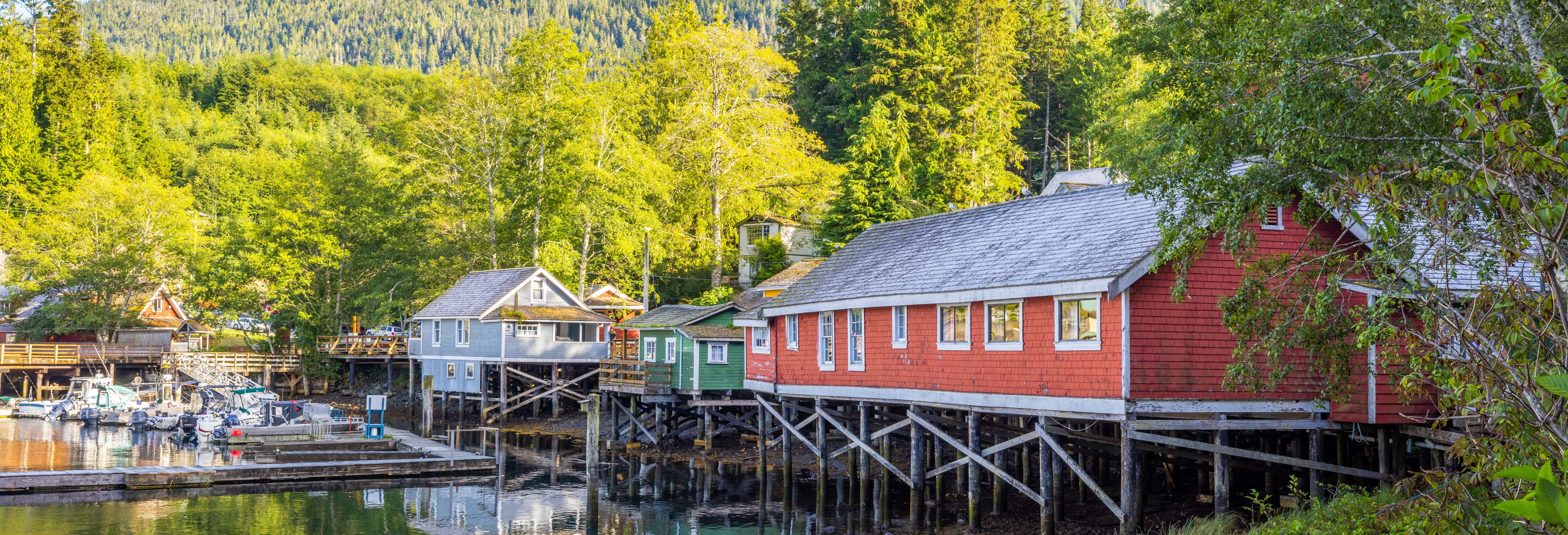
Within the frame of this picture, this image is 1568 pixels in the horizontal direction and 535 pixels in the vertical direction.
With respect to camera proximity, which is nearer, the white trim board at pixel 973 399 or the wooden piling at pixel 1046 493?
the white trim board at pixel 973 399

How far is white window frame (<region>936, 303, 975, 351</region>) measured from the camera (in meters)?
21.9

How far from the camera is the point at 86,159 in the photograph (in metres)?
81.5

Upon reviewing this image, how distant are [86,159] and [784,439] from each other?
72.0 meters

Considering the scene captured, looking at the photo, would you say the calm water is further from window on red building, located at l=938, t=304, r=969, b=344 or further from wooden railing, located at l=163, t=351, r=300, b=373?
wooden railing, located at l=163, t=351, r=300, b=373

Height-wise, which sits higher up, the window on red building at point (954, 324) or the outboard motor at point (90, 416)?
the window on red building at point (954, 324)

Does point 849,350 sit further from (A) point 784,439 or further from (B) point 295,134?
(B) point 295,134

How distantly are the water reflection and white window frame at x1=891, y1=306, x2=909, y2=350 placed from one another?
20031 mm

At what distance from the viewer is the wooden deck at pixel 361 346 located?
2350 inches

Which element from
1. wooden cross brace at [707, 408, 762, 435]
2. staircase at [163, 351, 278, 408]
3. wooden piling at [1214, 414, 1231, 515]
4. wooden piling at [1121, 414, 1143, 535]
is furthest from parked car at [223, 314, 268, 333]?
wooden piling at [1214, 414, 1231, 515]

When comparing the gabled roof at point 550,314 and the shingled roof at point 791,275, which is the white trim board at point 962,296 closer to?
the shingled roof at point 791,275

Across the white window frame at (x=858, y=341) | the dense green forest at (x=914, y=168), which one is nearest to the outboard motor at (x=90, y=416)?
the dense green forest at (x=914, y=168)

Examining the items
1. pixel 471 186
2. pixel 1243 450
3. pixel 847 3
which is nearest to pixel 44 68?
pixel 471 186

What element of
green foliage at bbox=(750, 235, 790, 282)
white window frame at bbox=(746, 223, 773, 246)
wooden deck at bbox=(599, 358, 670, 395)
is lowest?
wooden deck at bbox=(599, 358, 670, 395)

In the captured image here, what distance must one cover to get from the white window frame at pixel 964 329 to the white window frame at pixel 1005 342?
1.49 ft
